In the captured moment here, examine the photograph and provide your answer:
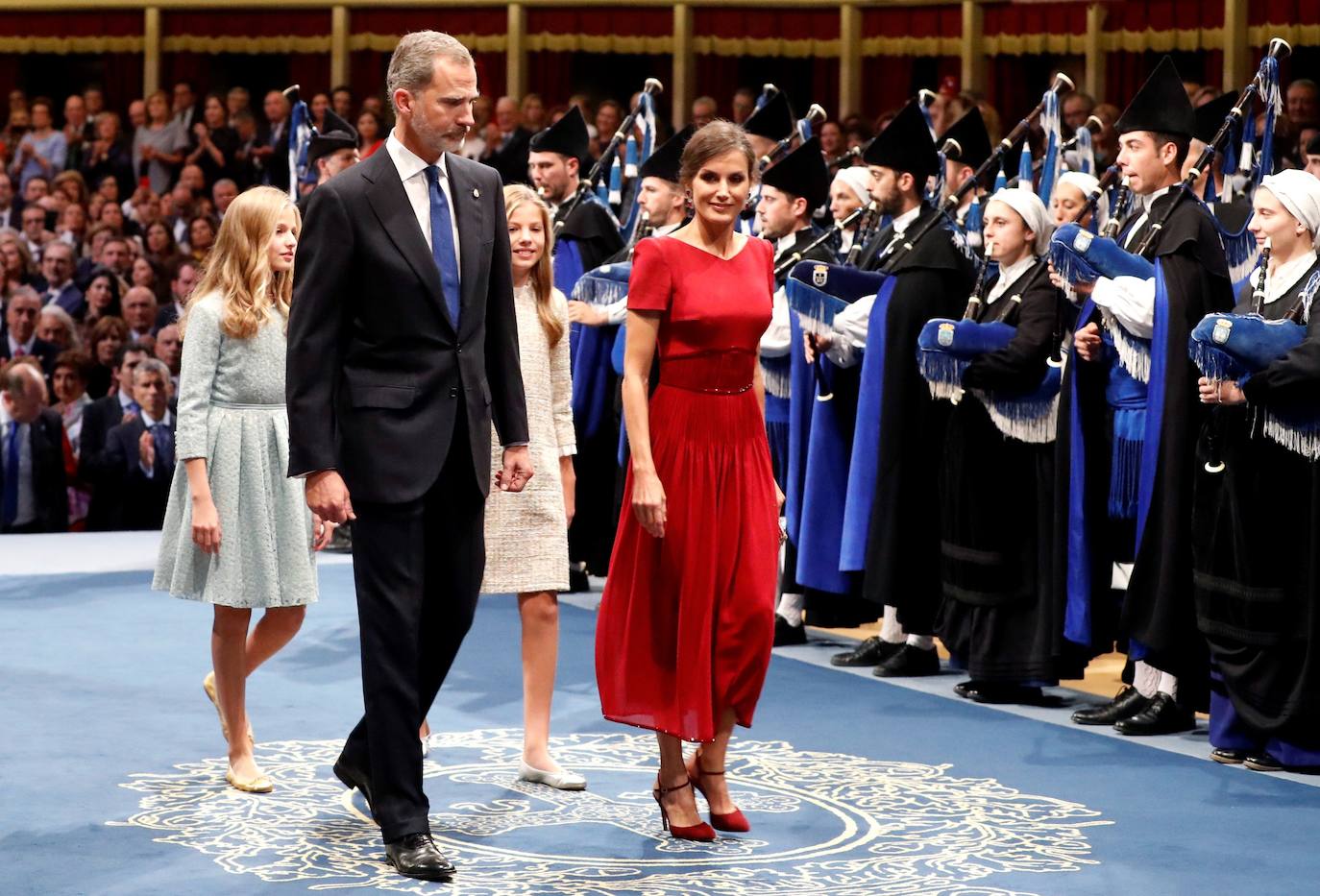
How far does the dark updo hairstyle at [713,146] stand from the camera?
4410 millimetres

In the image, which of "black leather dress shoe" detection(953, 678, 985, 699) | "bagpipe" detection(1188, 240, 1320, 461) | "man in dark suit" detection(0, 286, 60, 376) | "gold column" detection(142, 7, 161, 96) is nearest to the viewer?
"bagpipe" detection(1188, 240, 1320, 461)

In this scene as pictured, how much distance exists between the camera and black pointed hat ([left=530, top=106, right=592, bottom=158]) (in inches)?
334

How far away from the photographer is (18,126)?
1503cm

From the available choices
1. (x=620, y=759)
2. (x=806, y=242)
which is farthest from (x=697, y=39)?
(x=620, y=759)

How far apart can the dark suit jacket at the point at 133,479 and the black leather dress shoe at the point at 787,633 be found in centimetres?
379

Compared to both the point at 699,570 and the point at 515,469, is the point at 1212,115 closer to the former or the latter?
the point at 699,570

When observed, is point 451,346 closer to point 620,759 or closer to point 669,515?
point 669,515

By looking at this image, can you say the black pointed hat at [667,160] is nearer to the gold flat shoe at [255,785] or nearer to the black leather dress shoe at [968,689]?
the black leather dress shoe at [968,689]

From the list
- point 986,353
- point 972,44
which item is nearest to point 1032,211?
point 986,353

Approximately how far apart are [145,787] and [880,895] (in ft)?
6.23

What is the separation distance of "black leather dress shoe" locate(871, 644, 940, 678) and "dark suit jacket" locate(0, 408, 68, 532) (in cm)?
499

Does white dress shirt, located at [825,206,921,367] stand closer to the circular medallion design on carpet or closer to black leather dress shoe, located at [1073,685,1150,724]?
black leather dress shoe, located at [1073,685,1150,724]

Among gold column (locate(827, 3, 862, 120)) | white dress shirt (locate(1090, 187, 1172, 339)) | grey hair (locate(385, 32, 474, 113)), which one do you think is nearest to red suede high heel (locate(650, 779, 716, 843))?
grey hair (locate(385, 32, 474, 113))

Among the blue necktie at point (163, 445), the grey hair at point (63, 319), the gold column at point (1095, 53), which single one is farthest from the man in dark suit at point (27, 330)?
the gold column at point (1095, 53)
